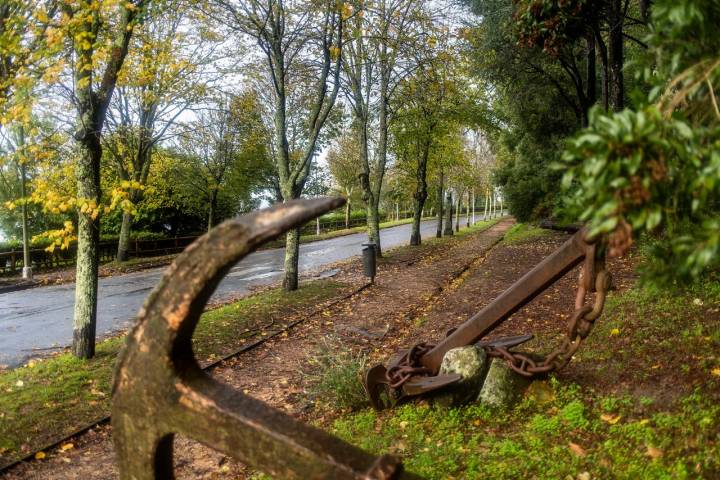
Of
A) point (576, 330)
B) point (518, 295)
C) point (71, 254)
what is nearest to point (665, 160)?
point (576, 330)

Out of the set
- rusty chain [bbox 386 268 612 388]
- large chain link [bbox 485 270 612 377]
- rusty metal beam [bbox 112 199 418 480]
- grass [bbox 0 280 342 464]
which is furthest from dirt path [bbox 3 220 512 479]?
rusty metal beam [bbox 112 199 418 480]

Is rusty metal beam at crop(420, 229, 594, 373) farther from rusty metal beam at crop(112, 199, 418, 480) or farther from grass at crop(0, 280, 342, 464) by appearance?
grass at crop(0, 280, 342, 464)

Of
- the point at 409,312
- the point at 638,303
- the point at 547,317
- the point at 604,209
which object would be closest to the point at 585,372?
the point at 638,303

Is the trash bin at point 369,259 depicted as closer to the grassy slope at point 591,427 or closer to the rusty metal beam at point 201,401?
the grassy slope at point 591,427

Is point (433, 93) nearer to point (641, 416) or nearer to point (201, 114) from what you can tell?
point (201, 114)

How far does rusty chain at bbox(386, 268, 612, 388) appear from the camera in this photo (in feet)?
11.0

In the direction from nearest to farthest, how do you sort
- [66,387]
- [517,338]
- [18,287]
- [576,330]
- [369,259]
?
1. [576,330]
2. [517,338]
3. [66,387]
4. [369,259]
5. [18,287]

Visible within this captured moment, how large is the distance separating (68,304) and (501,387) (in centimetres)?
1271

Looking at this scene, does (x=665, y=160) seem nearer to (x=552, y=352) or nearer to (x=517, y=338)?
(x=552, y=352)

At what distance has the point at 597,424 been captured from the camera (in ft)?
13.3

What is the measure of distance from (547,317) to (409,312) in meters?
3.01

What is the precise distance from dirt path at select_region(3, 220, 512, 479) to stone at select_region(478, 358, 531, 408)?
2.15m

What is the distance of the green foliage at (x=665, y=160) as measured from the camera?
1.62 m

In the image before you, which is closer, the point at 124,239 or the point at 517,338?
the point at 517,338
